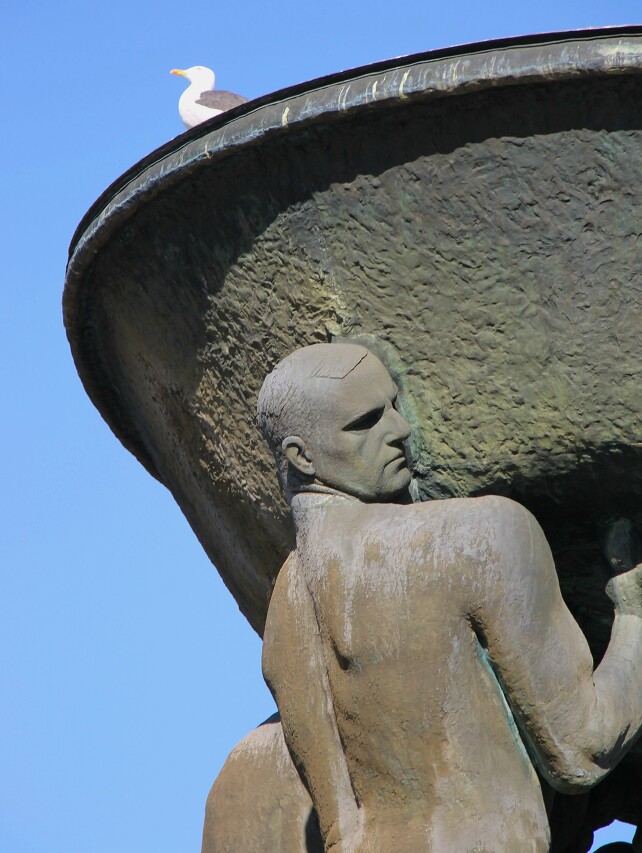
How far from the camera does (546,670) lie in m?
3.86

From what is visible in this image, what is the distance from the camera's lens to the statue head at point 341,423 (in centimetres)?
410

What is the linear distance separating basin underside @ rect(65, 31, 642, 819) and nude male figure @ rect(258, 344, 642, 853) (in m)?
0.18

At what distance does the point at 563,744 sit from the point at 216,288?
1.34 metres

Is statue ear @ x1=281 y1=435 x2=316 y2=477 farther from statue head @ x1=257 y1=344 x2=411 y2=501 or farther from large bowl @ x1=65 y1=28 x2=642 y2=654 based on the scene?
large bowl @ x1=65 y1=28 x2=642 y2=654

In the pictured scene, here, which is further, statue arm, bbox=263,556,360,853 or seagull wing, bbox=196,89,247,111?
seagull wing, bbox=196,89,247,111

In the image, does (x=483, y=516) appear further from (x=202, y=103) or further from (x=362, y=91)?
(x=202, y=103)

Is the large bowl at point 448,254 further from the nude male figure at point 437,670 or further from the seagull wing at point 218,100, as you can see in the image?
the seagull wing at point 218,100

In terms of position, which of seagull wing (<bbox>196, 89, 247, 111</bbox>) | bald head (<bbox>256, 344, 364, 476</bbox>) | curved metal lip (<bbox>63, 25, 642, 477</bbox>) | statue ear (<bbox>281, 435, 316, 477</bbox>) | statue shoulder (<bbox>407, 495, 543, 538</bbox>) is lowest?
statue shoulder (<bbox>407, 495, 543, 538</bbox>)

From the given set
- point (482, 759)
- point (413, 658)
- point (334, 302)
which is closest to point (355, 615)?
point (413, 658)

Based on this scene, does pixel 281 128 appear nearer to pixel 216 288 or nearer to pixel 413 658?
pixel 216 288

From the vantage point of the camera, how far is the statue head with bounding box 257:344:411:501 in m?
4.10

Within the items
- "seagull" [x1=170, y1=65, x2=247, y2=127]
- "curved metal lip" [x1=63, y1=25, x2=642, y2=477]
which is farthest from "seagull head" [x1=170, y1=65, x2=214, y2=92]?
"curved metal lip" [x1=63, y1=25, x2=642, y2=477]

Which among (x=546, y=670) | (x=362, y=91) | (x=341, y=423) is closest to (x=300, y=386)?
(x=341, y=423)

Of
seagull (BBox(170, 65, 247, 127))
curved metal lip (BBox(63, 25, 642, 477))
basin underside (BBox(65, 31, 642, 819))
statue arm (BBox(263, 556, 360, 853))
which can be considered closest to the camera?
curved metal lip (BBox(63, 25, 642, 477))
